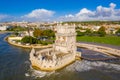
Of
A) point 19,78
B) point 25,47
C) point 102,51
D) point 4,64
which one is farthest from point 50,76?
point 25,47

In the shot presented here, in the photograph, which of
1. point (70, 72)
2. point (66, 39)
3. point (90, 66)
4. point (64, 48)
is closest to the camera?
point (70, 72)

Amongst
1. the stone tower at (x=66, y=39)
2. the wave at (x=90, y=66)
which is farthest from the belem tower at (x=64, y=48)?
the wave at (x=90, y=66)

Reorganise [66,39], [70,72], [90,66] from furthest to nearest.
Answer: [66,39] < [90,66] < [70,72]

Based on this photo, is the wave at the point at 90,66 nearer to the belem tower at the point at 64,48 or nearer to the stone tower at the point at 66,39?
the belem tower at the point at 64,48

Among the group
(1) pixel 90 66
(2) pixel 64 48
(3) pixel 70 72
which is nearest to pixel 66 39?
(2) pixel 64 48

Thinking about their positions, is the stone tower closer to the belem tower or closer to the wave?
the belem tower

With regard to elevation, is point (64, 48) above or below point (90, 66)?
above

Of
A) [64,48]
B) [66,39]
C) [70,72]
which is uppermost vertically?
[66,39]

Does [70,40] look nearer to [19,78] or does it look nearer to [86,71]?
[86,71]

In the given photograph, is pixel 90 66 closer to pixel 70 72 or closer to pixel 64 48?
pixel 70 72
